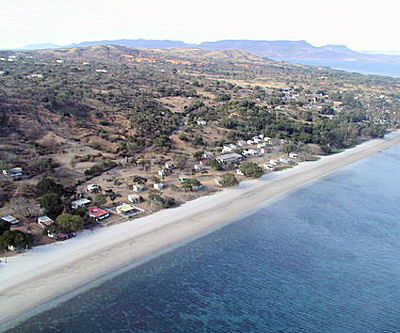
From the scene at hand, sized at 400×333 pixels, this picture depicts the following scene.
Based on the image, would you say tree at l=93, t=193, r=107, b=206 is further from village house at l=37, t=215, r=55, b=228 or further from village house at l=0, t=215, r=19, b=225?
village house at l=0, t=215, r=19, b=225

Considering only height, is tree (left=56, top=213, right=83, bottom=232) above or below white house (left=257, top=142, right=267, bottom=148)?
below

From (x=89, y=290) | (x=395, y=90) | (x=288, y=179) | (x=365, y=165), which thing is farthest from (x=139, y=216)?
(x=395, y=90)

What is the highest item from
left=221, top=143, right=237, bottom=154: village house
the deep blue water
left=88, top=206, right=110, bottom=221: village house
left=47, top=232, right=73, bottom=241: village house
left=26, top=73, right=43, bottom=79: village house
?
left=26, top=73, right=43, bottom=79: village house

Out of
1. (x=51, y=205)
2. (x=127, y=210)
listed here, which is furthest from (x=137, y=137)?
(x=51, y=205)

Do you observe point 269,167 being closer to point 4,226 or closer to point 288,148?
point 288,148

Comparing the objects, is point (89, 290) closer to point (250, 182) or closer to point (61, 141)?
point (250, 182)

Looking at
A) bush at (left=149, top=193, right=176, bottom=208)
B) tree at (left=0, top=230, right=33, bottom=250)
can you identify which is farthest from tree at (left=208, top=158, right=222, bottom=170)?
tree at (left=0, top=230, right=33, bottom=250)
